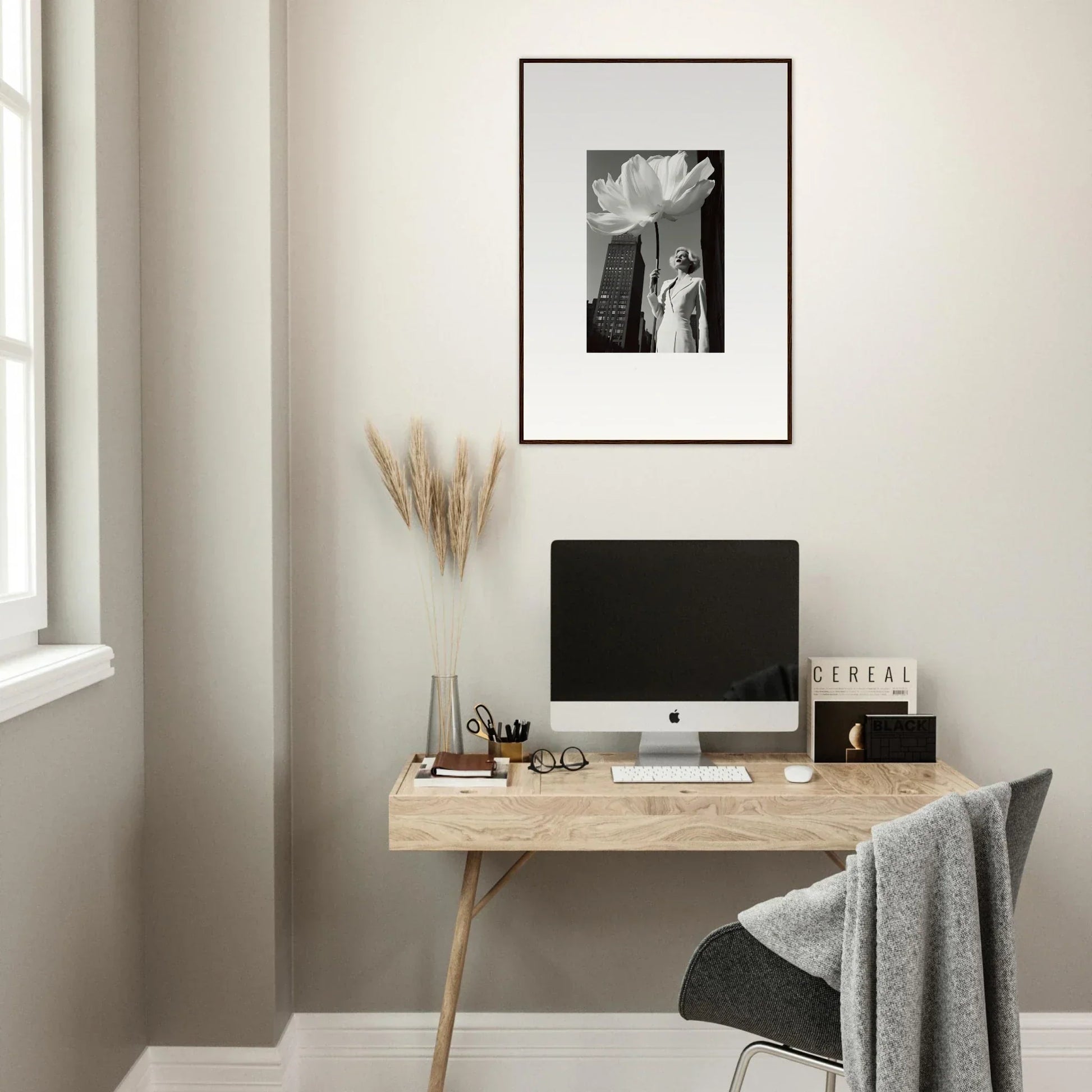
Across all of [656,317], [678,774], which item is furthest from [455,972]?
[656,317]

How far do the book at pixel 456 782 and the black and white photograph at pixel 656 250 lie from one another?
1003mm

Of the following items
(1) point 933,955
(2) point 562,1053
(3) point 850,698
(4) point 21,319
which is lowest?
(2) point 562,1053

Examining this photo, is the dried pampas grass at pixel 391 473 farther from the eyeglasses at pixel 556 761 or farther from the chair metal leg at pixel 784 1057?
the chair metal leg at pixel 784 1057

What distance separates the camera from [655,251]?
7.46ft

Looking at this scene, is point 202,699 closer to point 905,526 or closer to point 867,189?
point 905,526

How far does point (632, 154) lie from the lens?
227 cm

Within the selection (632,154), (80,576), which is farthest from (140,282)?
(632,154)

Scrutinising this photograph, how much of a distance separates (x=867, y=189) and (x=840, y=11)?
41 cm

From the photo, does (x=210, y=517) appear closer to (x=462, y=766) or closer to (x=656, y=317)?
(x=462, y=766)

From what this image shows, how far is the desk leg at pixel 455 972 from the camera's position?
200 centimetres

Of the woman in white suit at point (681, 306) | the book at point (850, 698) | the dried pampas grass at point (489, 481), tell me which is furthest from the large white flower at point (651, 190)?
the book at point (850, 698)

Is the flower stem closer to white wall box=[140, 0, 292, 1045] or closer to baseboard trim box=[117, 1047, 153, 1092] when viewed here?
white wall box=[140, 0, 292, 1045]

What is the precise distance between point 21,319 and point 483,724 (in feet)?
4.09

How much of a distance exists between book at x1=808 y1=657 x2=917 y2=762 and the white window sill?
148cm
